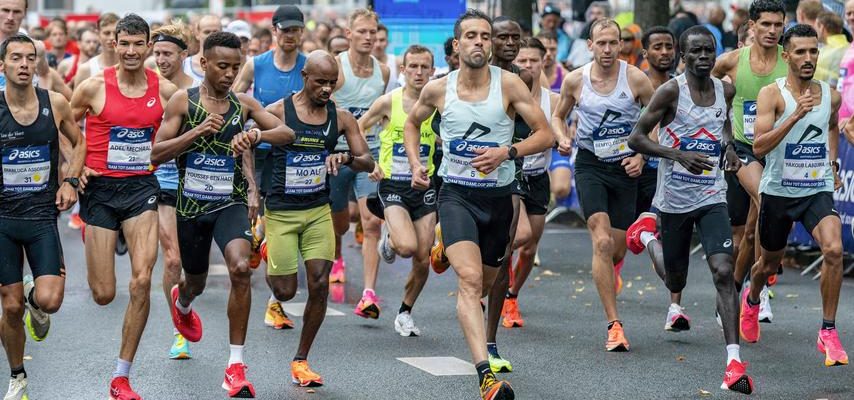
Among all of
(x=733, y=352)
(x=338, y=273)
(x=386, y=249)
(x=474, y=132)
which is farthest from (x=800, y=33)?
(x=338, y=273)

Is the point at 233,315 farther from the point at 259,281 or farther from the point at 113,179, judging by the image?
→ the point at 259,281

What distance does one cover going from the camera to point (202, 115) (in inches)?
327

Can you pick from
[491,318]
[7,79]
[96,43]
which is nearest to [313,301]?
[491,318]

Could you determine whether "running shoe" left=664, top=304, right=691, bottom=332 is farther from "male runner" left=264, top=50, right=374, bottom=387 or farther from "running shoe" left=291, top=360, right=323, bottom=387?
"running shoe" left=291, top=360, right=323, bottom=387

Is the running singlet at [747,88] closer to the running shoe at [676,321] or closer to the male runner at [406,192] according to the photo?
the running shoe at [676,321]

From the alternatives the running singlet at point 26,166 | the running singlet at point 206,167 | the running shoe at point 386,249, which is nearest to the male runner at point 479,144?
the running singlet at point 206,167

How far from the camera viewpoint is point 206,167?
27.2 feet

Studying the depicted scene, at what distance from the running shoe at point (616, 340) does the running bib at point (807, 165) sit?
4.87 ft

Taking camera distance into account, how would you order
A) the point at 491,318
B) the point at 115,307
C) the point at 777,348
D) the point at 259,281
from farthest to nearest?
the point at 259,281 → the point at 115,307 → the point at 777,348 → the point at 491,318

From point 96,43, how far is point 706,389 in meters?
11.9

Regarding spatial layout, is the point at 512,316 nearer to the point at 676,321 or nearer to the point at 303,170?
the point at 676,321

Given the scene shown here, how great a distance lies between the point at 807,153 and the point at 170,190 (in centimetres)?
417

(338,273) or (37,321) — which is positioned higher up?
(37,321)

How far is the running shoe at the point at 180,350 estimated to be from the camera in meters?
9.28
